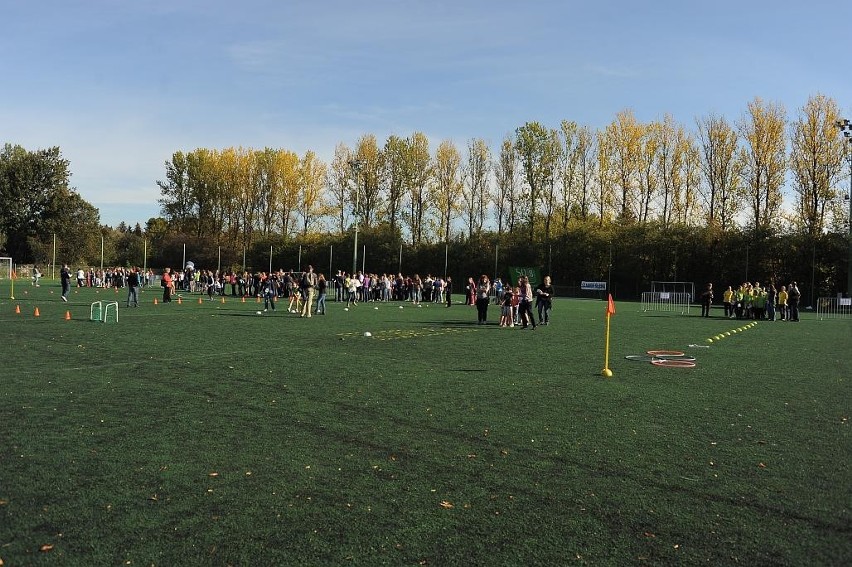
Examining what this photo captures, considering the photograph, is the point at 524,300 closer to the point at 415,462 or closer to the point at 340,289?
the point at 415,462

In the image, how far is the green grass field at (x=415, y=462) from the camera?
4.13 meters

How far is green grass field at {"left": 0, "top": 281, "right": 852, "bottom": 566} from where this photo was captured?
4.13 metres

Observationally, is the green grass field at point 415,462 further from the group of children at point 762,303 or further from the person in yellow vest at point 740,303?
the person in yellow vest at point 740,303

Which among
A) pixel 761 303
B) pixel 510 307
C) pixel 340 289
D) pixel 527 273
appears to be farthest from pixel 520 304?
pixel 527 273

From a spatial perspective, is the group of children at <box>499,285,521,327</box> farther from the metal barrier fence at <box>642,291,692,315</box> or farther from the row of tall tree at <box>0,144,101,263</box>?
the row of tall tree at <box>0,144,101,263</box>

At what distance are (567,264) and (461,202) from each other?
51.8ft

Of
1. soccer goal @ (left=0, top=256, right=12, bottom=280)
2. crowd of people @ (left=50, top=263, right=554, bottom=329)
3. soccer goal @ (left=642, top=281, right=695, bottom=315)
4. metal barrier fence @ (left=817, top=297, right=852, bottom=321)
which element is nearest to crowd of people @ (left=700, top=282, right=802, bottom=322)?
metal barrier fence @ (left=817, top=297, right=852, bottom=321)

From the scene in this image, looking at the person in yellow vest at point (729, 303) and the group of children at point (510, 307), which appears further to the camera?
the person in yellow vest at point (729, 303)

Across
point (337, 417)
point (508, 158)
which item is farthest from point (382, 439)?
point (508, 158)

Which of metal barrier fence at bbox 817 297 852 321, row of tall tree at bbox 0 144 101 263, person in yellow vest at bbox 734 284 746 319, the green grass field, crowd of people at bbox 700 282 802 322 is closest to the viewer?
the green grass field

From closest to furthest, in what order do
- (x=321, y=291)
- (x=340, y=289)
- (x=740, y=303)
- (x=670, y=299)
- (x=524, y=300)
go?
(x=524, y=300), (x=321, y=291), (x=740, y=303), (x=340, y=289), (x=670, y=299)

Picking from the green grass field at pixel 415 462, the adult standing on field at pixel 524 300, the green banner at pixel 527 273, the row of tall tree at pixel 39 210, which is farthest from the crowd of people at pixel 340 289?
the row of tall tree at pixel 39 210

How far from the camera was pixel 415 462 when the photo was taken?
5.79 meters

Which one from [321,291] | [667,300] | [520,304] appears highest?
[321,291]
